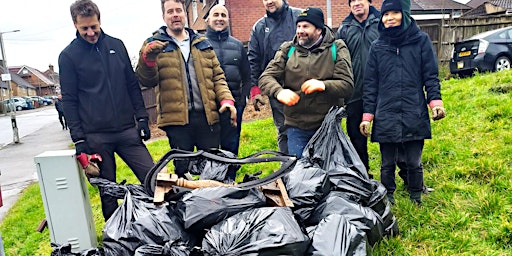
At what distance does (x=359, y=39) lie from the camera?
315 cm

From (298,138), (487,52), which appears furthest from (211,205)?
(487,52)

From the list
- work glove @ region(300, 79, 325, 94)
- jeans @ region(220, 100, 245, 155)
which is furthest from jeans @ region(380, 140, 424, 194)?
jeans @ region(220, 100, 245, 155)

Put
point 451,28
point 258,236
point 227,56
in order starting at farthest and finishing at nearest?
1. point 451,28
2. point 227,56
3. point 258,236

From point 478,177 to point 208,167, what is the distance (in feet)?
7.43

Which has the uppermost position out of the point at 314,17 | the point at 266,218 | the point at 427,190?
the point at 314,17

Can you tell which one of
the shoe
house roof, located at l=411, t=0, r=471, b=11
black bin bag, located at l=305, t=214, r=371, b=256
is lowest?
the shoe

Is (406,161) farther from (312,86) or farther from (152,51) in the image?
(152,51)

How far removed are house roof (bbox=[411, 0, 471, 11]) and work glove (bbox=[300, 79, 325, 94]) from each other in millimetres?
21438

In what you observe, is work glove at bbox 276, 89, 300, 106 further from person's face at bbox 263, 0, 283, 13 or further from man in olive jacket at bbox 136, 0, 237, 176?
person's face at bbox 263, 0, 283, 13

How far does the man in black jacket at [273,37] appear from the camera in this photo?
345cm

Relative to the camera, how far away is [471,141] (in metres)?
4.05

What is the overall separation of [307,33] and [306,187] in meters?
1.11

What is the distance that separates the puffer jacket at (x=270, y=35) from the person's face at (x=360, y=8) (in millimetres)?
517

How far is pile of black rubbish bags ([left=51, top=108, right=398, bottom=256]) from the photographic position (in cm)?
182
